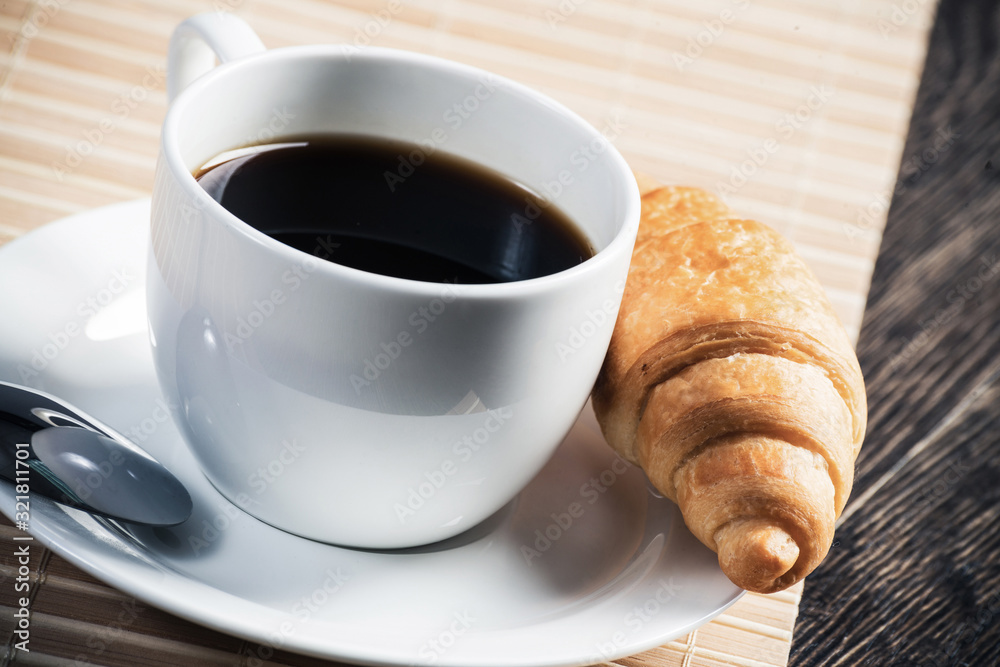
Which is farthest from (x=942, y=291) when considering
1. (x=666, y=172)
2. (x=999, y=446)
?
(x=666, y=172)

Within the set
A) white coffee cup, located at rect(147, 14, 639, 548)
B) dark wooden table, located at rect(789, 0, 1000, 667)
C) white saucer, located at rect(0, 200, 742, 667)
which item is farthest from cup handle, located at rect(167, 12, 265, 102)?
dark wooden table, located at rect(789, 0, 1000, 667)

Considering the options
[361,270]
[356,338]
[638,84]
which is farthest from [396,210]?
[638,84]

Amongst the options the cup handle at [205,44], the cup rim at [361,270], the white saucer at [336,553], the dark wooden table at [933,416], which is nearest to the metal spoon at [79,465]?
the white saucer at [336,553]

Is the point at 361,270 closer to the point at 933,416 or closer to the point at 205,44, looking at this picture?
the point at 205,44

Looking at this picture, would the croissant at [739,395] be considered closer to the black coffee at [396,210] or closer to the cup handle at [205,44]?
the black coffee at [396,210]

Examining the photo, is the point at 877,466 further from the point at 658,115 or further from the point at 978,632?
the point at 658,115

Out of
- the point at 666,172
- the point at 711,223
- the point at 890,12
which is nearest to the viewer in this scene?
the point at 711,223
